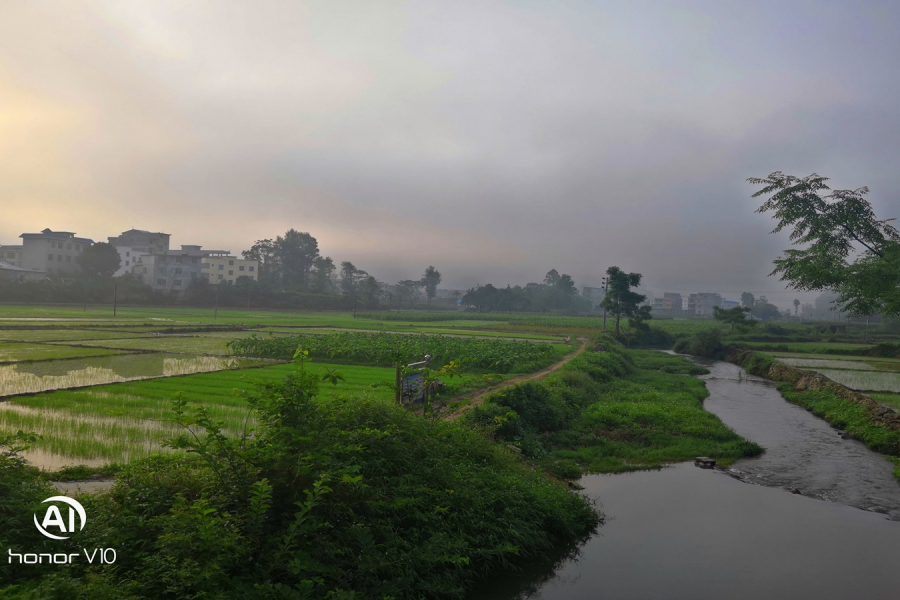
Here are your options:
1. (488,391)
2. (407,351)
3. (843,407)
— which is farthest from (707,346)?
(488,391)

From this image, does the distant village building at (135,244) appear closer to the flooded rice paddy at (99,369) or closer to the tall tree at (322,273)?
the tall tree at (322,273)

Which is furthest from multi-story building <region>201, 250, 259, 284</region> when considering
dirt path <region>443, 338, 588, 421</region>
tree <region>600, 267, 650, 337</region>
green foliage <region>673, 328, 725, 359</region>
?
dirt path <region>443, 338, 588, 421</region>

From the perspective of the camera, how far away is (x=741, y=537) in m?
9.05

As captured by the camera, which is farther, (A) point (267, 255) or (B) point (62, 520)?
(A) point (267, 255)

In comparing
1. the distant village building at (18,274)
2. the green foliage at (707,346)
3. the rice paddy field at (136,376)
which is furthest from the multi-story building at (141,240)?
the green foliage at (707,346)

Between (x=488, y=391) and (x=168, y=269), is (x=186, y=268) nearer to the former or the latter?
(x=168, y=269)

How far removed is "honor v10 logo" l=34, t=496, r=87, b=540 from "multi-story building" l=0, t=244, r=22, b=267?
11304 cm

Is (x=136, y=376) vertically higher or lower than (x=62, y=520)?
lower

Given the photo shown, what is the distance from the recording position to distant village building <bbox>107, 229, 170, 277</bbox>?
103 m

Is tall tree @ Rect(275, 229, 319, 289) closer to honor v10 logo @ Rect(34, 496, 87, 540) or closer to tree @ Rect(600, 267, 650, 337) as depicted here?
tree @ Rect(600, 267, 650, 337)

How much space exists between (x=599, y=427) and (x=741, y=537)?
23.4 ft

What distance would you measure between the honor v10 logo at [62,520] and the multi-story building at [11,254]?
113 meters

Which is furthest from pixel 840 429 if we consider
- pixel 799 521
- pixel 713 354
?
pixel 713 354

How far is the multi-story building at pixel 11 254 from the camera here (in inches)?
3771
